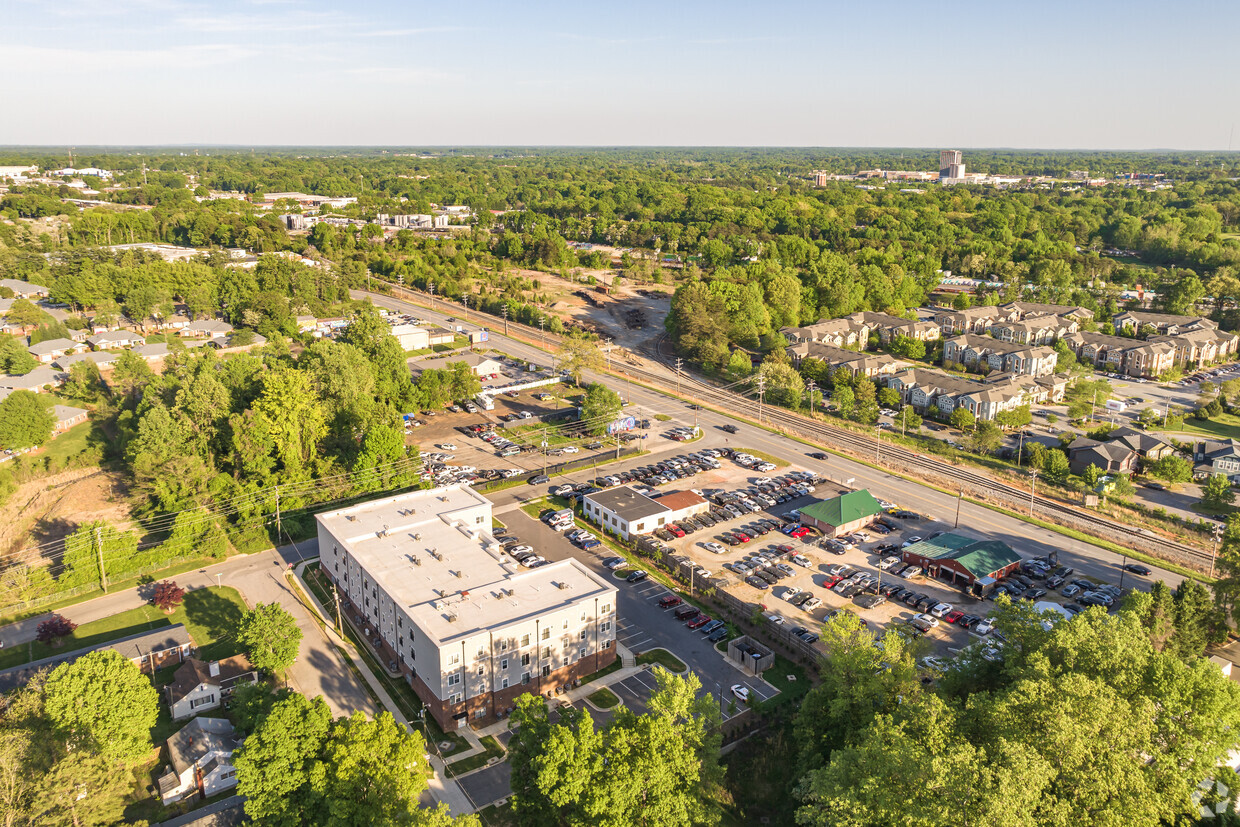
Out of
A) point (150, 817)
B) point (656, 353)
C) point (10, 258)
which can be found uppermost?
point (10, 258)

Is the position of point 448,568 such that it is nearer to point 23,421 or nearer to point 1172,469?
point 23,421

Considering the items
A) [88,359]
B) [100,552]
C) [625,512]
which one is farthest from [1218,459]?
[88,359]

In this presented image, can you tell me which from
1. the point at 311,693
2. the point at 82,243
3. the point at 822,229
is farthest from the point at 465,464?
the point at 822,229

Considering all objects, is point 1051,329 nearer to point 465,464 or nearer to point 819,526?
point 819,526

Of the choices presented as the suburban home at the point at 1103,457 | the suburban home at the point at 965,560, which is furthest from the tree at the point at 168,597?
the suburban home at the point at 1103,457

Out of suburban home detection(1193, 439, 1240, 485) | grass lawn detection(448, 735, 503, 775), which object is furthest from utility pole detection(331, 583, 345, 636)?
suburban home detection(1193, 439, 1240, 485)
